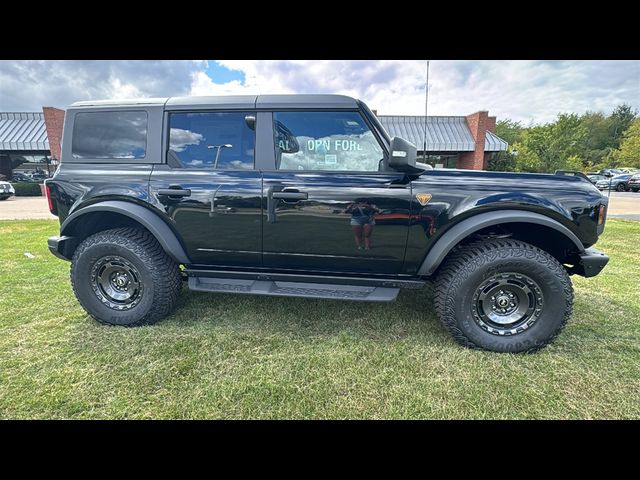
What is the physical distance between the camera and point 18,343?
2.54 metres

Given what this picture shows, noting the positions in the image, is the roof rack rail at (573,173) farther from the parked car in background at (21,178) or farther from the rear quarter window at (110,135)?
the parked car in background at (21,178)

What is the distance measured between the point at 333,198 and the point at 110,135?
7.08ft

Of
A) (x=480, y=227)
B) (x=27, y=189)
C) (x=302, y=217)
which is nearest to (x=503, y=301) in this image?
(x=480, y=227)

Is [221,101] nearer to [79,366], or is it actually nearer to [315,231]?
[315,231]

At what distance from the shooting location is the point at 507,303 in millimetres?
2539

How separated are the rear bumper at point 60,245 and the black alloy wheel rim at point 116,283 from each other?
386 millimetres

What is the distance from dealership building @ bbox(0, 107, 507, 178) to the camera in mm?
18844

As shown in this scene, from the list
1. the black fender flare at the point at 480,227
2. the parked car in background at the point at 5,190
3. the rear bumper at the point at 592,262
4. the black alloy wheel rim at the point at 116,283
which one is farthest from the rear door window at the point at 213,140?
the parked car in background at the point at 5,190

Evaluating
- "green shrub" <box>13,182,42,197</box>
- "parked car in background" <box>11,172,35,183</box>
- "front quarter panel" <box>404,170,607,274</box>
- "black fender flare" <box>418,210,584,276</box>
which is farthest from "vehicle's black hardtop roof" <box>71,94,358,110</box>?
"parked car in background" <box>11,172,35,183</box>

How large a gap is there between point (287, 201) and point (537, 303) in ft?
7.23

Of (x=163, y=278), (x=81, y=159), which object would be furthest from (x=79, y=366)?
(x=81, y=159)

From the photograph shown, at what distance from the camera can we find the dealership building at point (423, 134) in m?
18.8

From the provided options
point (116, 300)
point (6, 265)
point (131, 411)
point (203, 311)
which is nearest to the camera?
point (131, 411)

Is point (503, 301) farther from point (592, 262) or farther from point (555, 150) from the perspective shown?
point (555, 150)
